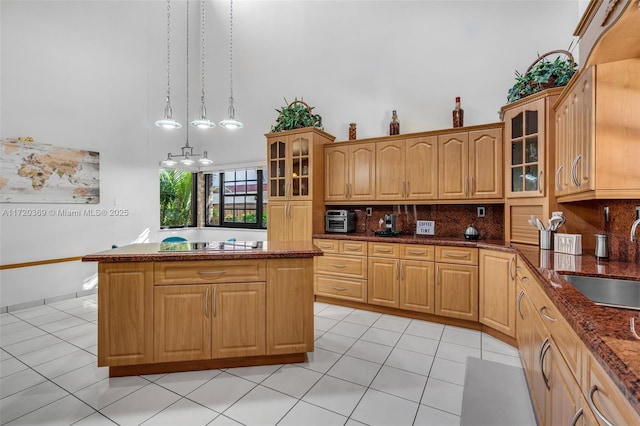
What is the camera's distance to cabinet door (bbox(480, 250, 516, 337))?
2.78 meters

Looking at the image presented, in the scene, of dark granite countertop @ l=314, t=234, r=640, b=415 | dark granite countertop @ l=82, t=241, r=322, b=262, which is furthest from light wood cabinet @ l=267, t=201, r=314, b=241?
dark granite countertop @ l=314, t=234, r=640, b=415

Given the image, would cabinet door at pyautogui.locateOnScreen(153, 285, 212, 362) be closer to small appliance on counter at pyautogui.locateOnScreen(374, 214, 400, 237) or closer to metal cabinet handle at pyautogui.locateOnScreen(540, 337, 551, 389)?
metal cabinet handle at pyautogui.locateOnScreen(540, 337, 551, 389)

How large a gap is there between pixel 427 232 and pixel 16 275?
517 centimetres

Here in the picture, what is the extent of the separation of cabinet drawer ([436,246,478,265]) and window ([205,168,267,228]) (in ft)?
10.5

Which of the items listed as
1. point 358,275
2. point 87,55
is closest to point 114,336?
point 358,275

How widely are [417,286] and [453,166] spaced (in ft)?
4.78

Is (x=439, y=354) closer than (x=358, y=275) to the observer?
Yes

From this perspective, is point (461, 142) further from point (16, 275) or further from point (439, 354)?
point (16, 275)

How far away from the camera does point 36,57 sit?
381 cm

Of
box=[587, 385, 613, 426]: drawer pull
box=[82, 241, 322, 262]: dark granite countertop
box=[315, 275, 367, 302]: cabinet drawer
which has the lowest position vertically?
box=[315, 275, 367, 302]: cabinet drawer

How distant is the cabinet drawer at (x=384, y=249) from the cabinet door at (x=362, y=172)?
2.26 ft

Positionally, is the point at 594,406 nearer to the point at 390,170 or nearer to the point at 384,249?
the point at 384,249

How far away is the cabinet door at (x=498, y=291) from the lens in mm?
2781

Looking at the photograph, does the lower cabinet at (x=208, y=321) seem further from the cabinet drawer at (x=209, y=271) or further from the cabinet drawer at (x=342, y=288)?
the cabinet drawer at (x=342, y=288)
